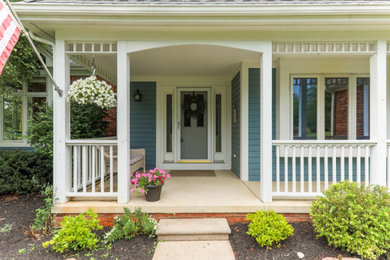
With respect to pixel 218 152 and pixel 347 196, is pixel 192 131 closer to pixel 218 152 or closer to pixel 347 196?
pixel 218 152

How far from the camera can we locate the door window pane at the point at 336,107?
4367mm

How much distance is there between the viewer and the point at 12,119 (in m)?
5.64

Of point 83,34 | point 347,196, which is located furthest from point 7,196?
point 347,196

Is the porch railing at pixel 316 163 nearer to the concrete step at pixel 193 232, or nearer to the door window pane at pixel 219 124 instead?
the concrete step at pixel 193 232

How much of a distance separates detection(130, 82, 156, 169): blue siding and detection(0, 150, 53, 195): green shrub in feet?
5.88

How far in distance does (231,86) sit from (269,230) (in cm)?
365

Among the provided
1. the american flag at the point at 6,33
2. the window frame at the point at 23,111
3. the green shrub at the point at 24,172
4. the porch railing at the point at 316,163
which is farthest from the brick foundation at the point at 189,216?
the window frame at the point at 23,111

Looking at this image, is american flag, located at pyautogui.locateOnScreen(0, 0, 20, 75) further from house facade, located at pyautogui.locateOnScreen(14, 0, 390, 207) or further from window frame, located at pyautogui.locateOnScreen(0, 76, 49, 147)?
window frame, located at pyautogui.locateOnScreen(0, 76, 49, 147)

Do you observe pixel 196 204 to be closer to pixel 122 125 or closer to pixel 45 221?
pixel 122 125

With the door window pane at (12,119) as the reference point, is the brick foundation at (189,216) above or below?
below

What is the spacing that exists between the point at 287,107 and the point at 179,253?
316 centimetres

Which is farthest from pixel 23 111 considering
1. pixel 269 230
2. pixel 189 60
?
pixel 269 230

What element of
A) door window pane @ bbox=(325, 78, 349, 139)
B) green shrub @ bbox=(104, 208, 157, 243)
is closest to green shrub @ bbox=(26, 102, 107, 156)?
green shrub @ bbox=(104, 208, 157, 243)

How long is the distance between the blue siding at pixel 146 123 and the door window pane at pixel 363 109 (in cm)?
418
